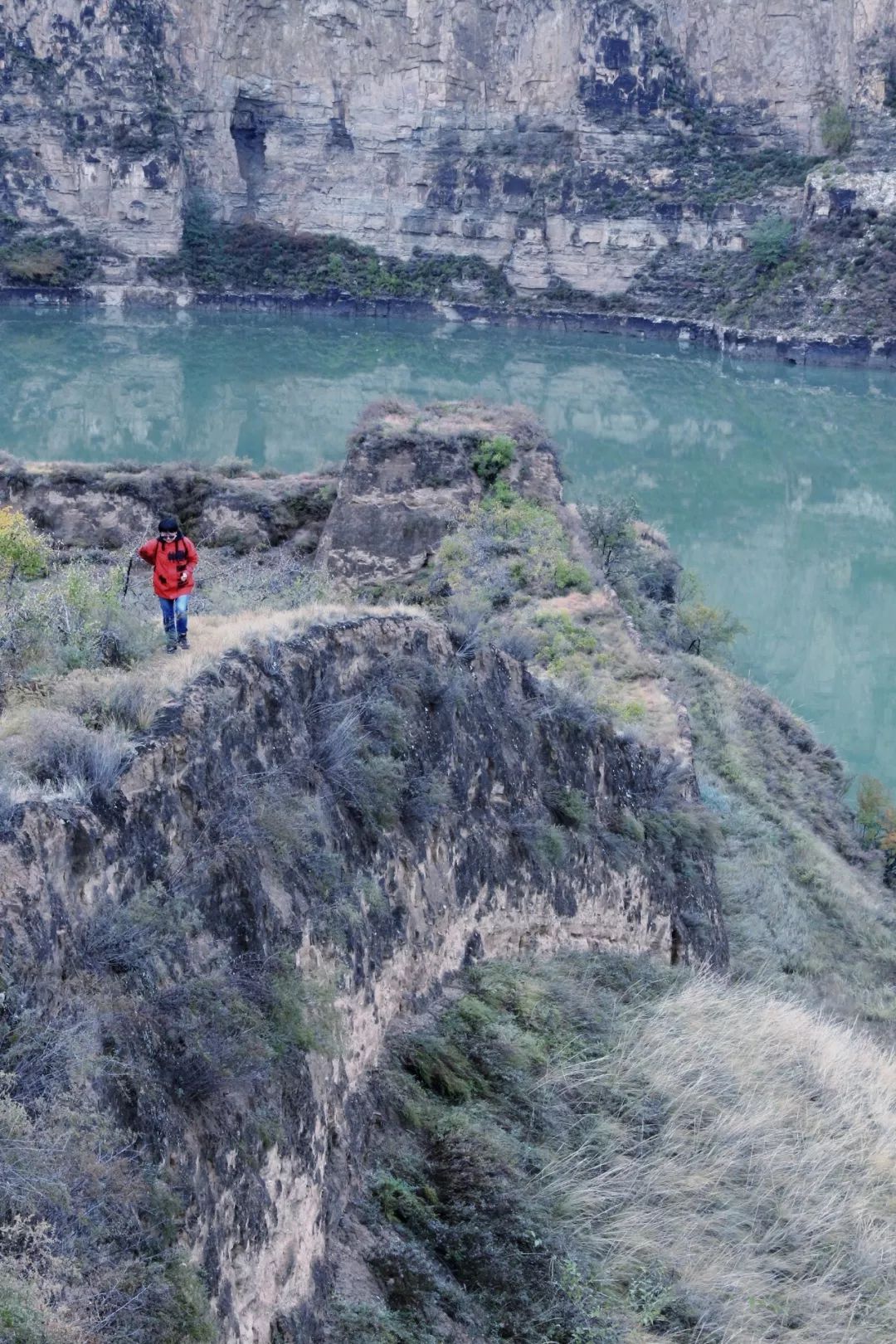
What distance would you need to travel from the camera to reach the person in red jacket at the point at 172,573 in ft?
23.1

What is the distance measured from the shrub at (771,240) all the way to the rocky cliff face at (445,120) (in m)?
1.03

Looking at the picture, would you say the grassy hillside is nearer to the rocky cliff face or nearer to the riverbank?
the riverbank

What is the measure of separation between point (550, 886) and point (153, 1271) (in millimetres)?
5161

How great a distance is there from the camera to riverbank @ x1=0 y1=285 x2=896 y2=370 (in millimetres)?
70812

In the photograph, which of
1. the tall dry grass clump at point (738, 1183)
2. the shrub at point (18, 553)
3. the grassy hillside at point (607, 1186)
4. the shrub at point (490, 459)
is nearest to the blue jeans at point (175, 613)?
the grassy hillside at point (607, 1186)

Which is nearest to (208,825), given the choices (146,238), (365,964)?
(365,964)

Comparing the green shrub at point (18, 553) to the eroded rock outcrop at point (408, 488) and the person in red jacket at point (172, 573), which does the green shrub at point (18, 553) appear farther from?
the eroded rock outcrop at point (408, 488)

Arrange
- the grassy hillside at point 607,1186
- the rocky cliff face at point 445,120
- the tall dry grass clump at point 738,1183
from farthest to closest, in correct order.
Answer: the rocky cliff face at point 445,120, the tall dry grass clump at point 738,1183, the grassy hillside at point 607,1186

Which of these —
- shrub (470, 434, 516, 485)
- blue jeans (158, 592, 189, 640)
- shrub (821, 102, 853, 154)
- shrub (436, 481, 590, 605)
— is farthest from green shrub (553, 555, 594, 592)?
shrub (821, 102, 853, 154)

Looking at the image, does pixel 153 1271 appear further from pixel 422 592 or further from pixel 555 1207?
pixel 422 592

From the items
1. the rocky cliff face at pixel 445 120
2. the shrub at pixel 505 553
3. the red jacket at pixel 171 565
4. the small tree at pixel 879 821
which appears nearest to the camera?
the red jacket at pixel 171 565

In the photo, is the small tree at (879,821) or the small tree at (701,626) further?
the small tree at (701,626)

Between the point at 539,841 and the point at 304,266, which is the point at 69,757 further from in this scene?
the point at 304,266

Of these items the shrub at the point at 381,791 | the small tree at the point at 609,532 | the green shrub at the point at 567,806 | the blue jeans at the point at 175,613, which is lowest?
the small tree at the point at 609,532
